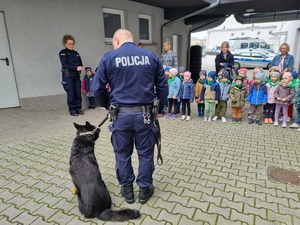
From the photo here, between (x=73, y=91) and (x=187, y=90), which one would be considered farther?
(x=73, y=91)

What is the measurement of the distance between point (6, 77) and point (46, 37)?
151 cm

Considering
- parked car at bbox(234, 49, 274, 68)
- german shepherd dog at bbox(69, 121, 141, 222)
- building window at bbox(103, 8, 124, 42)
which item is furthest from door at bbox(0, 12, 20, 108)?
parked car at bbox(234, 49, 274, 68)

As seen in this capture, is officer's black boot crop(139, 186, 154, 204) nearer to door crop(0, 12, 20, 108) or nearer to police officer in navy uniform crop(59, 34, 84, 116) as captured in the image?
police officer in navy uniform crop(59, 34, 84, 116)

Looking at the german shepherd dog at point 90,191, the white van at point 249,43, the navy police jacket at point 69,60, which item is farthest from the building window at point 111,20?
the white van at point 249,43

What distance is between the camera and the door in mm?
6030

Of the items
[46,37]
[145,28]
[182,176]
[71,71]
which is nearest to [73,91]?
[71,71]

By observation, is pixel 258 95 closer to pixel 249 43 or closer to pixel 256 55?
pixel 256 55

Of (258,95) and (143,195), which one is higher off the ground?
(258,95)

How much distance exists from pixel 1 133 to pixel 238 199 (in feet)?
16.1

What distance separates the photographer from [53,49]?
6543 millimetres

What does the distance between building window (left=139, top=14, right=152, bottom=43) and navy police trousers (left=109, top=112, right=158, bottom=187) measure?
7178 mm

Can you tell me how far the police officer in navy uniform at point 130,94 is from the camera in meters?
2.41

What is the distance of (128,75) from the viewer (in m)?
2.40

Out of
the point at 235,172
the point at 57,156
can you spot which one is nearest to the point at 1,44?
the point at 57,156
